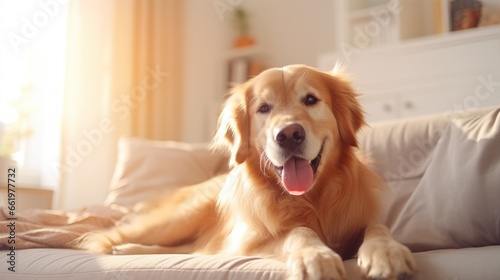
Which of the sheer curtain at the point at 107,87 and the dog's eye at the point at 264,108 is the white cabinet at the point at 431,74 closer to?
the dog's eye at the point at 264,108

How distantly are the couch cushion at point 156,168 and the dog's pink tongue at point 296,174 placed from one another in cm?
116

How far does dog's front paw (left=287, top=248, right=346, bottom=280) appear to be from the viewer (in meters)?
0.99

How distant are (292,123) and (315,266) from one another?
461 millimetres

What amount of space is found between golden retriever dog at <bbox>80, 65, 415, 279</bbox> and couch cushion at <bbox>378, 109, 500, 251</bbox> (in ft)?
0.53

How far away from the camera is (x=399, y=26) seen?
10.3ft

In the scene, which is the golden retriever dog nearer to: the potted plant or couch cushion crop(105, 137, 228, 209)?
couch cushion crop(105, 137, 228, 209)

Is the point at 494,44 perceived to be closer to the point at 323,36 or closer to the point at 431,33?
the point at 431,33

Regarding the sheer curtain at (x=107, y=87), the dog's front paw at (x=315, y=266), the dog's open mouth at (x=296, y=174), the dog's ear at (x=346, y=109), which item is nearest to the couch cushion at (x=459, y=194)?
the dog's ear at (x=346, y=109)

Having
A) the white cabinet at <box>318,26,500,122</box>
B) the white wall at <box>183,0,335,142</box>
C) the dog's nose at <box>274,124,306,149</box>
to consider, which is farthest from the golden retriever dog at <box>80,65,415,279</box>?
the white wall at <box>183,0,335,142</box>

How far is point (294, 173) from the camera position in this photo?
138cm

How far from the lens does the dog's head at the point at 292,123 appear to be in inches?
53.6

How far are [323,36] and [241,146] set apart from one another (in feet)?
8.69

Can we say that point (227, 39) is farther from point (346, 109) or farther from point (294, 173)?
point (294, 173)

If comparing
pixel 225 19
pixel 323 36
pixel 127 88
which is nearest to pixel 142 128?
pixel 127 88
